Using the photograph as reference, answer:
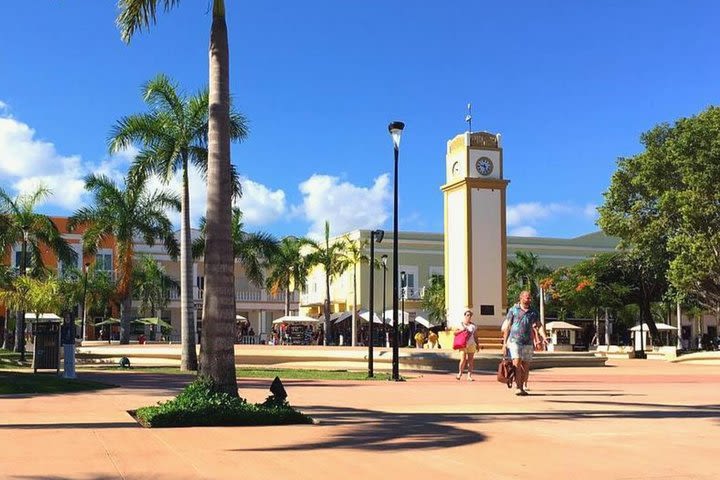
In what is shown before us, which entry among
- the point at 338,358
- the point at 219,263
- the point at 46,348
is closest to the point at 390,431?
the point at 219,263

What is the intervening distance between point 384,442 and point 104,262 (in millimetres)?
59689

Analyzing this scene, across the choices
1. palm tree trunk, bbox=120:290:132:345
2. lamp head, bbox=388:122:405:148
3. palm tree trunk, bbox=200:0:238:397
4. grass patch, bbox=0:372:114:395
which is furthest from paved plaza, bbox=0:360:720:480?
palm tree trunk, bbox=120:290:132:345

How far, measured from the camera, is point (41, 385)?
15.5 m

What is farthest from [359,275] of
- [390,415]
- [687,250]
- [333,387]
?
[390,415]

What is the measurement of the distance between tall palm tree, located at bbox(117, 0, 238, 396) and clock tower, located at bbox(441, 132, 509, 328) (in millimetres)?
24247

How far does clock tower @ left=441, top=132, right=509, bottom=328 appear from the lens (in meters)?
34.2

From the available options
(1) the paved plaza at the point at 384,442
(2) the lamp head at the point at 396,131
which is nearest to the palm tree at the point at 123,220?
(2) the lamp head at the point at 396,131

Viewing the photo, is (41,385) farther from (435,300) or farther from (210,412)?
(435,300)

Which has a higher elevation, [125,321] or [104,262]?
[104,262]

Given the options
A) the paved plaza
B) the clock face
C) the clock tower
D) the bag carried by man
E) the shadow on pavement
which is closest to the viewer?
the paved plaza

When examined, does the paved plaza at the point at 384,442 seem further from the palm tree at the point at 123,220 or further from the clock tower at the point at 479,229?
the palm tree at the point at 123,220

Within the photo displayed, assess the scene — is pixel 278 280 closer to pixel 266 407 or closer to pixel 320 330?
pixel 320 330

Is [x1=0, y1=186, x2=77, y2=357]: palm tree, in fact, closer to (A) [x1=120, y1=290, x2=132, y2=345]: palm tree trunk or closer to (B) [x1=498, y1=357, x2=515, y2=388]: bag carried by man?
(A) [x1=120, y1=290, x2=132, y2=345]: palm tree trunk

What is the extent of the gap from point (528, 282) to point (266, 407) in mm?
54658
